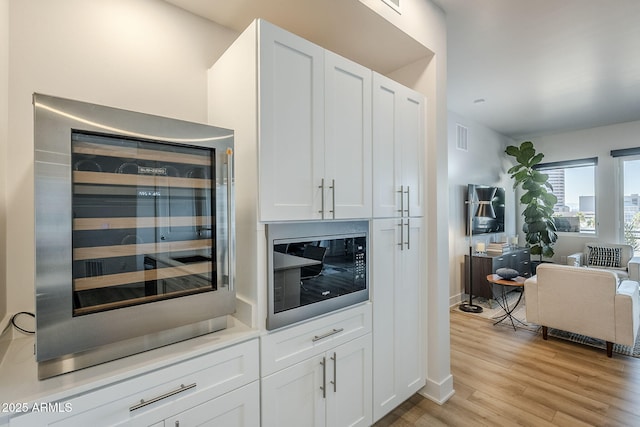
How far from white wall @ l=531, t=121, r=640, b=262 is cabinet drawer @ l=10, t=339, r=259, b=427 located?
6.80m

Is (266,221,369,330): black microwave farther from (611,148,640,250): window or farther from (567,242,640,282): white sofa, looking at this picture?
(611,148,640,250): window

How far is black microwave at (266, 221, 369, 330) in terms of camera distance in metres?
1.42

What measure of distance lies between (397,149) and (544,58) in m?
2.26

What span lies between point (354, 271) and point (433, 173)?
41.4 inches

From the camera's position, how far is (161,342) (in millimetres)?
1184

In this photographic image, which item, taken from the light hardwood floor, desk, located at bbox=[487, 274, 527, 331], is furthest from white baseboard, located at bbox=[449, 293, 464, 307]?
the light hardwood floor

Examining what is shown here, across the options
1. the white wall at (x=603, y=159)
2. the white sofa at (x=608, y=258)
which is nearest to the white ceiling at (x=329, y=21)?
the white sofa at (x=608, y=258)

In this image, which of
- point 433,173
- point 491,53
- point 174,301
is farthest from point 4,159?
point 491,53

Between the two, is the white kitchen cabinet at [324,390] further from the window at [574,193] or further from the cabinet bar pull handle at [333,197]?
the window at [574,193]

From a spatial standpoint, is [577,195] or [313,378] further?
[577,195]

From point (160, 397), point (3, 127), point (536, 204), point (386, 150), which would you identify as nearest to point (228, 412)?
point (160, 397)

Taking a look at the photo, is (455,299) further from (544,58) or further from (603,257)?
(544,58)

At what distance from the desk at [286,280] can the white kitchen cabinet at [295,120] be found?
0.70ft

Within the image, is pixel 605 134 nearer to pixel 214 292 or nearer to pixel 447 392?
pixel 447 392
